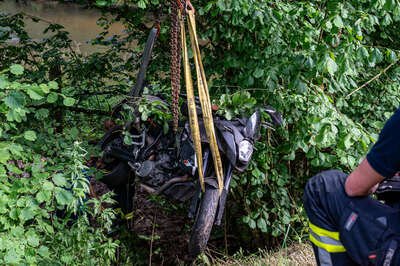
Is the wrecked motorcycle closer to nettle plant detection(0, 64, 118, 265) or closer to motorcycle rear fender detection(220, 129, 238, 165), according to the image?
motorcycle rear fender detection(220, 129, 238, 165)

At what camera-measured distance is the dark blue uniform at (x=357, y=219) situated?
222 centimetres

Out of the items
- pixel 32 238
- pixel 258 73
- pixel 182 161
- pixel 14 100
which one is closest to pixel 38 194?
pixel 32 238

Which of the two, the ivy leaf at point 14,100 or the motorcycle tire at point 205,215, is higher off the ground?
the ivy leaf at point 14,100

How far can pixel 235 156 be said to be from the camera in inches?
127

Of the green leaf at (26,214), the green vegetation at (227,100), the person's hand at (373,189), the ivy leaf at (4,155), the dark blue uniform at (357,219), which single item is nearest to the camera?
the dark blue uniform at (357,219)

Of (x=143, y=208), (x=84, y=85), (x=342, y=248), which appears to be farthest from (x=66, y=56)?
(x=342, y=248)

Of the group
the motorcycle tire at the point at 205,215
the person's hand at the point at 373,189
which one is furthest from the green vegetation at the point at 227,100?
the person's hand at the point at 373,189

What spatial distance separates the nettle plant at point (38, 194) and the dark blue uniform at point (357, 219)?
4.64 ft

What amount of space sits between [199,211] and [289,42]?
156 cm

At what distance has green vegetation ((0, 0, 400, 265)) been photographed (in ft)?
10.5

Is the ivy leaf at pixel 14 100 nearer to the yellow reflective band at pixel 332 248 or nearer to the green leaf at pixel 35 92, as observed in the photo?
the green leaf at pixel 35 92

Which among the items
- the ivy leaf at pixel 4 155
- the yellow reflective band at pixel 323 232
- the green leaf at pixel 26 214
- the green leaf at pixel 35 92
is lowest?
the green leaf at pixel 26 214

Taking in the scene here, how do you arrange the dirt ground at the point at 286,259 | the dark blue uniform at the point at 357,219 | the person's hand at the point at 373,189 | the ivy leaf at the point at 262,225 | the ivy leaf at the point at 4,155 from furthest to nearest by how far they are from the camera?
the ivy leaf at the point at 262,225, the dirt ground at the point at 286,259, the ivy leaf at the point at 4,155, the person's hand at the point at 373,189, the dark blue uniform at the point at 357,219

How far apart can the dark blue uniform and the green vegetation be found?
33.2 inches
